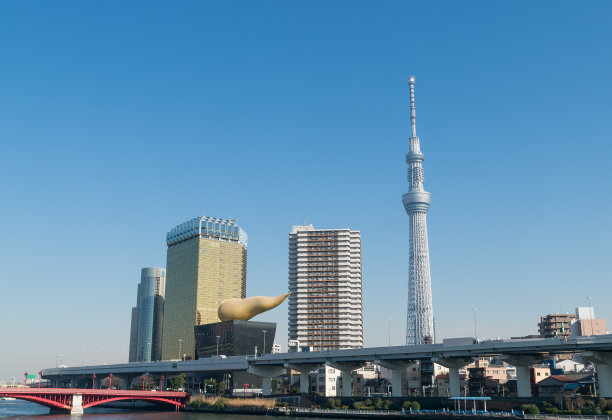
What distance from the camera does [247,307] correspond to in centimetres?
15988

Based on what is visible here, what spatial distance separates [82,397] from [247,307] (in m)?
47.6

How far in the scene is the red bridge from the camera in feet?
375

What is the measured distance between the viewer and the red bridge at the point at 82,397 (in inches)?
4498

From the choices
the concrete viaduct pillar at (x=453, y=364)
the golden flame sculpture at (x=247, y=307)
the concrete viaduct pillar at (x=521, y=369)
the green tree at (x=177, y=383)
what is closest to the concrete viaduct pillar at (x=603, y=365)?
the concrete viaduct pillar at (x=521, y=369)

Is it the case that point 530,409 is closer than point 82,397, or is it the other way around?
point 530,409

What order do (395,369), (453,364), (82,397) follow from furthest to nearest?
(82,397) < (395,369) < (453,364)

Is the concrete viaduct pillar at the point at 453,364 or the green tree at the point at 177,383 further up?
the concrete viaduct pillar at the point at 453,364

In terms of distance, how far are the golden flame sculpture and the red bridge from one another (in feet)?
109

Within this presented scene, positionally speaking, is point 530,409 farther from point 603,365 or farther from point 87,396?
point 87,396

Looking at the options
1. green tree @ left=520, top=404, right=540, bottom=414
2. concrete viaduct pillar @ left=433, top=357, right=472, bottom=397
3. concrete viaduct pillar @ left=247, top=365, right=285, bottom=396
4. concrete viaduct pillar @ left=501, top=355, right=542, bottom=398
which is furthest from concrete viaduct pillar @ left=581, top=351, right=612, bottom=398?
concrete viaduct pillar @ left=247, top=365, right=285, bottom=396

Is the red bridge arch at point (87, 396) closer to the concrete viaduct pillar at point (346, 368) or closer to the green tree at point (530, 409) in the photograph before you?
the concrete viaduct pillar at point (346, 368)

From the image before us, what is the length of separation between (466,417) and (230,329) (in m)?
84.1

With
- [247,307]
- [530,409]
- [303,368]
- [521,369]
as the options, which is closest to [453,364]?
[521,369]

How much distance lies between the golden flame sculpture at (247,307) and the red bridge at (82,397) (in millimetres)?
33235
